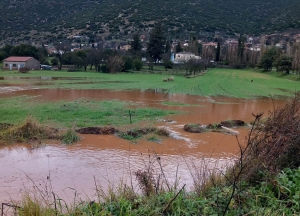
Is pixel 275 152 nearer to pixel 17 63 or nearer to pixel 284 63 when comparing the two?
pixel 284 63

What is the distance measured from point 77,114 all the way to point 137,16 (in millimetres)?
100998

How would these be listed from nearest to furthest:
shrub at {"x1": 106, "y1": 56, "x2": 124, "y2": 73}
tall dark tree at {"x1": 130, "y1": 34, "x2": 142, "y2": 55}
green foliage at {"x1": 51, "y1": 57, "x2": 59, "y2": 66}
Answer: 1. shrub at {"x1": 106, "y1": 56, "x2": 124, "y2": 73}
2. green foliage at {"x1": 51, "y1": 57, "x2": 59, "y2": 66}
3. tall dark tree at {"x1": 130, "y1": 34, "x2": 142, "y2": 55}

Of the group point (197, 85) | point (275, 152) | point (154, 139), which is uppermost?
point (275, 152)

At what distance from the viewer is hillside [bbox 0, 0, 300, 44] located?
10375 centimetres

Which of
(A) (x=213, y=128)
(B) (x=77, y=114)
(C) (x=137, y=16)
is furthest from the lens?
(C) (x=137, y=16)

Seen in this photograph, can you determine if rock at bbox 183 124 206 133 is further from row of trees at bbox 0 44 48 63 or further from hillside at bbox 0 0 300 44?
hillside at bbox 0 0 300 44

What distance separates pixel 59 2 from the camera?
121 metres

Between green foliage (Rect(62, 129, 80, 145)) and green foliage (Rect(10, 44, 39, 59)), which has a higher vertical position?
green foliage (Rect(10, 44, 39, 59))

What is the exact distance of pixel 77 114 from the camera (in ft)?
56.1

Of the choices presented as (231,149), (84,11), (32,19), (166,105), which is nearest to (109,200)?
(231,149)

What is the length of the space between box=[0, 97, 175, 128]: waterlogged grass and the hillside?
280ft

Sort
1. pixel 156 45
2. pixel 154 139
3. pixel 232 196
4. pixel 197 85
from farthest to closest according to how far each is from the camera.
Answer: pixel 156 45 < pixel 197 85 < pixel 154 139 < pixel 232 196

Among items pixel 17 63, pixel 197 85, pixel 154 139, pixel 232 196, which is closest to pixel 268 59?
pixel 197 85

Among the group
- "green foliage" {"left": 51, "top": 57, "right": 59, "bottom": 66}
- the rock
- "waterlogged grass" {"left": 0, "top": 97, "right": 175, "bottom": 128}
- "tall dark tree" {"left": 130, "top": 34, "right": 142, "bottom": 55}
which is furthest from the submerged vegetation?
"tall dark tree" {"left": 130, "top": 34, "right": 142, "bottom": 55}
